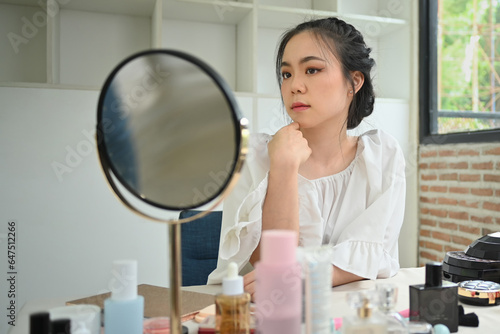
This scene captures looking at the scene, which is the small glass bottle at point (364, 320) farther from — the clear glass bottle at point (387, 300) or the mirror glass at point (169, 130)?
the mirror glass at point (169, 130)

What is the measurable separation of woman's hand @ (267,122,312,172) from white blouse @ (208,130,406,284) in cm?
6

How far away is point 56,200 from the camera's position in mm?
1959

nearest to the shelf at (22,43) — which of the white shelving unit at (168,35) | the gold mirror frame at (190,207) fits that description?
the white shelving unit at (168,35)

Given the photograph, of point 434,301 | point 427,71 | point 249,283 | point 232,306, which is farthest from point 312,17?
point 232,306

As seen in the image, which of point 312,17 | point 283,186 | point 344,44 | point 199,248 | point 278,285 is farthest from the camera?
point 312,17

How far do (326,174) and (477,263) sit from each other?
1.57 ft

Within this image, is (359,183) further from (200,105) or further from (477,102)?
(477,102)

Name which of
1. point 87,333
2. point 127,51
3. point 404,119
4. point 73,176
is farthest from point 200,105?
point 404,119

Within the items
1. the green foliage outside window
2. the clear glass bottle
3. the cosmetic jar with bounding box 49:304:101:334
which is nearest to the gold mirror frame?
the cosmetic jar with bounding box 49:304:101:334

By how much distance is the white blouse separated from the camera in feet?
3.29

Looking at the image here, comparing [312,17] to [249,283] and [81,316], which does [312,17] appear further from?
[81,316]

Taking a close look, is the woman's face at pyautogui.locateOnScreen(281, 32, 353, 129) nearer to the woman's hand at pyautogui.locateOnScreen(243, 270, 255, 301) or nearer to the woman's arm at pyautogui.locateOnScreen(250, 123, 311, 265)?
the woman's arm at pyautogui.locateOnScreen(250, 123, 311, 265)

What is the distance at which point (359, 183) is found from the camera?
1206 millimetres

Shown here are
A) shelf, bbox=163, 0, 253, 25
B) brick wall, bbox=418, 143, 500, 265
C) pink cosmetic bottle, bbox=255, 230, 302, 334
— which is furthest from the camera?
shelf, bbox=163, 0, 253, 25
